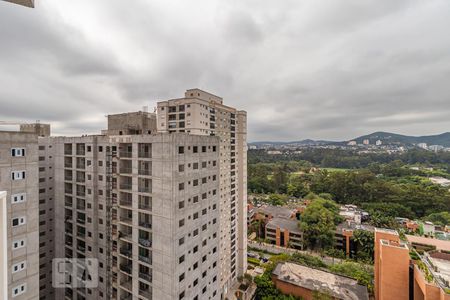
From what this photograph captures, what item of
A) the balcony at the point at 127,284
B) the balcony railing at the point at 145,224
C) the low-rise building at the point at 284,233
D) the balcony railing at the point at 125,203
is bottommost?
the low-rise building at the point at 284,233

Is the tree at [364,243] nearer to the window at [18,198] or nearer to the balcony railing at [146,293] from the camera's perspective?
the balcony railing at [146,293]

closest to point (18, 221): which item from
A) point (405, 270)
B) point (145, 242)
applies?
point (145, 242)

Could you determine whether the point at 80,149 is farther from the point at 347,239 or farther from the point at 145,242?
the point at 347,239

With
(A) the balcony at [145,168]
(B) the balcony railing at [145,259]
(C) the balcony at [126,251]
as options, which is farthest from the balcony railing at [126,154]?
(B) the balcony railing at [145,259]

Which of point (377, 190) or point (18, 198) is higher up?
point (18, 198)

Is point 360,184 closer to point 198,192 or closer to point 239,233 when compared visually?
point 239,233

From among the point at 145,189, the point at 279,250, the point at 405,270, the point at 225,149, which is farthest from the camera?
the point at 279,250
